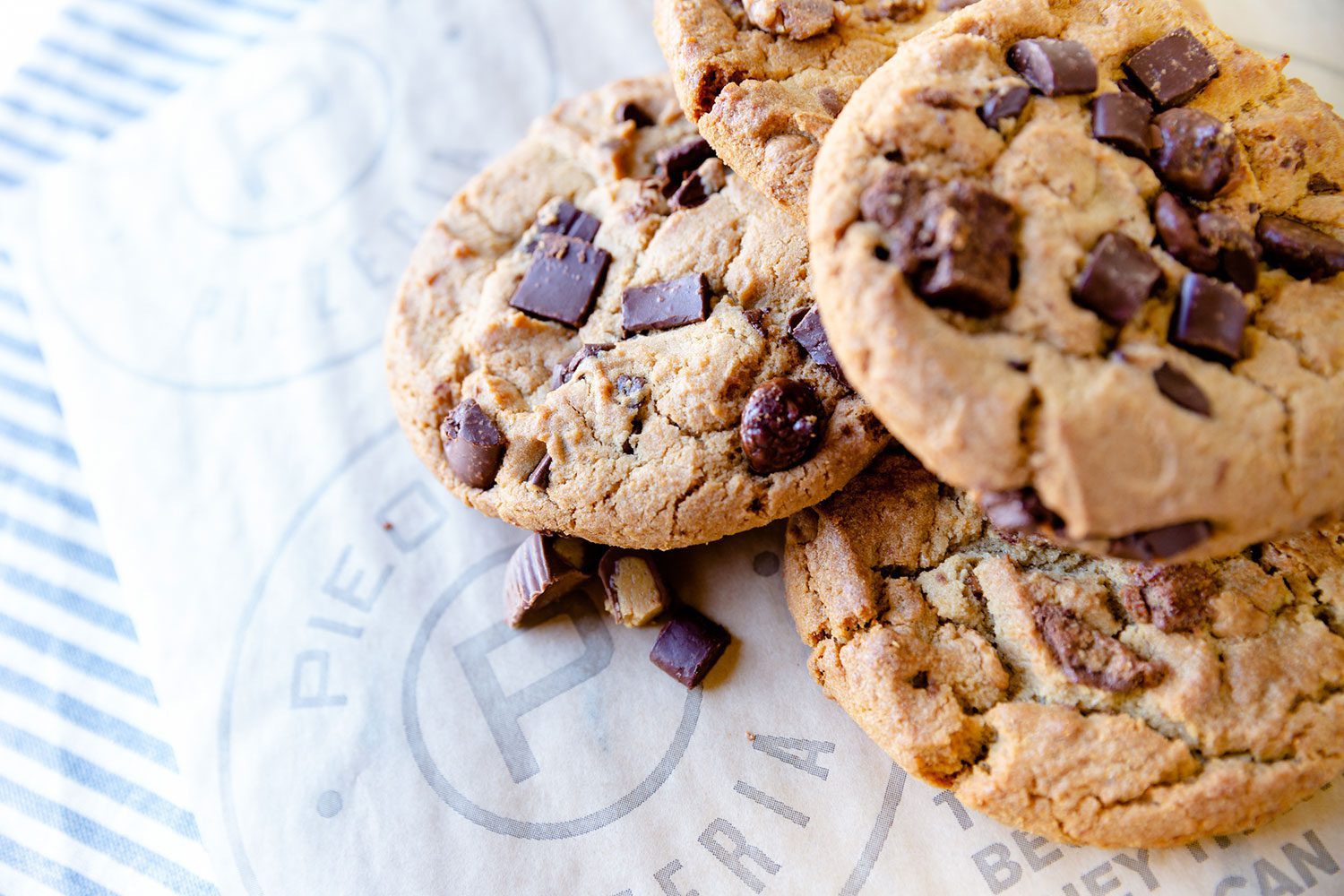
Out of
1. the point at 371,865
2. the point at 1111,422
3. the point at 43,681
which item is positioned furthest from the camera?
the point at 43,681

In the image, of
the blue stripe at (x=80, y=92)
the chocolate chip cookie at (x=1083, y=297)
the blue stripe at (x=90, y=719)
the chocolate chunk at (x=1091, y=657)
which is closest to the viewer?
the chocolate chip cookie at (x=1083, y=297)

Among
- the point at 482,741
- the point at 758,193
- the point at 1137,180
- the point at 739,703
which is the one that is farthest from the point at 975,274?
→ the point at 482,741

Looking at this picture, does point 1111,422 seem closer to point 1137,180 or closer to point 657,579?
point 1137,180

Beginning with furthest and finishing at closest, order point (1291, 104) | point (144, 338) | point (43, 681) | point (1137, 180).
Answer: point (144, 338) < point (43, 681) < point (1291, 104) < point (1137, 180)

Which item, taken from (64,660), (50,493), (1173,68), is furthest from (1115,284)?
(50,493)

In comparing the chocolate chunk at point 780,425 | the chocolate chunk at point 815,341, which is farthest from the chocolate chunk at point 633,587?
the chocolate chunk at point 815,341

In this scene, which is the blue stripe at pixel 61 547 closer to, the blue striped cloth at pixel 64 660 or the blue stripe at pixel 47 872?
the blue striped cloth at pixel 64 660

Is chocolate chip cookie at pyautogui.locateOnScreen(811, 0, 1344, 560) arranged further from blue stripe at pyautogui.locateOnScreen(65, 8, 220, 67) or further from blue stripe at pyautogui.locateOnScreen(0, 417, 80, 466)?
blue stripe at pyautogui.locateOnScreen(65, 8, 220, 67)
